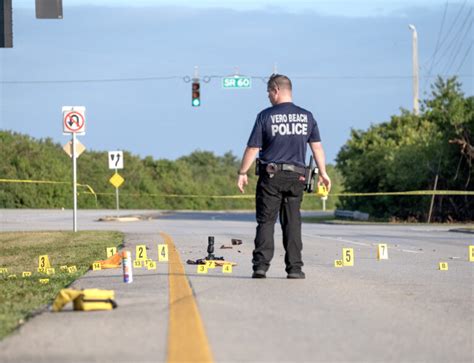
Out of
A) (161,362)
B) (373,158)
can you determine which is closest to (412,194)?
(373,158)

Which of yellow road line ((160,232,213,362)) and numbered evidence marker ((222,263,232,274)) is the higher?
numbered evidence marker ((222,263,232,274))

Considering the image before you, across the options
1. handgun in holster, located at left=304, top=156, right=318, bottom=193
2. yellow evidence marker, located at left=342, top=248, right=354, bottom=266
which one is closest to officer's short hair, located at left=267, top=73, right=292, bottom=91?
handgun in holster, located at left=304, top=156, right=318, bottom=193

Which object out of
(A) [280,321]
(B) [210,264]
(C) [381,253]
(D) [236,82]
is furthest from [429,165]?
(A) [280,321]

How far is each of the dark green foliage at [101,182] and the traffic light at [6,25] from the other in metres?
49.0

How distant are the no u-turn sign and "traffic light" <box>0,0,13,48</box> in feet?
33.6

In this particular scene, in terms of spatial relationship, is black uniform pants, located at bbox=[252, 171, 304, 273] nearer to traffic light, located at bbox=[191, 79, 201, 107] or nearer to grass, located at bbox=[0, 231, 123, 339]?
grass, located at bbox=[0, 231, 123, 339]

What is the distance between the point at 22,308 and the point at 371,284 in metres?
4.03

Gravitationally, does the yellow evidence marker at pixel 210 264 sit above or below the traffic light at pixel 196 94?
below

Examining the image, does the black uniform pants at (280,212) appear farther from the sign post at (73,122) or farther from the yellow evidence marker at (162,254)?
the sign post at (73,122)

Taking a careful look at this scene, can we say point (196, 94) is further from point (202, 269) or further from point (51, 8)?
point (202, 269)

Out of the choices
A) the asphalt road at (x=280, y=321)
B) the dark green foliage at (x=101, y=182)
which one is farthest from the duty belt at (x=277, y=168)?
the dark green foliage at (x=101, y=182)

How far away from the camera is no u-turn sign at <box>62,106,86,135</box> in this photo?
2731 centimetres

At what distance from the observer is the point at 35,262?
16.8 m

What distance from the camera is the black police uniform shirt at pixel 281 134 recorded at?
1142 centimetres
